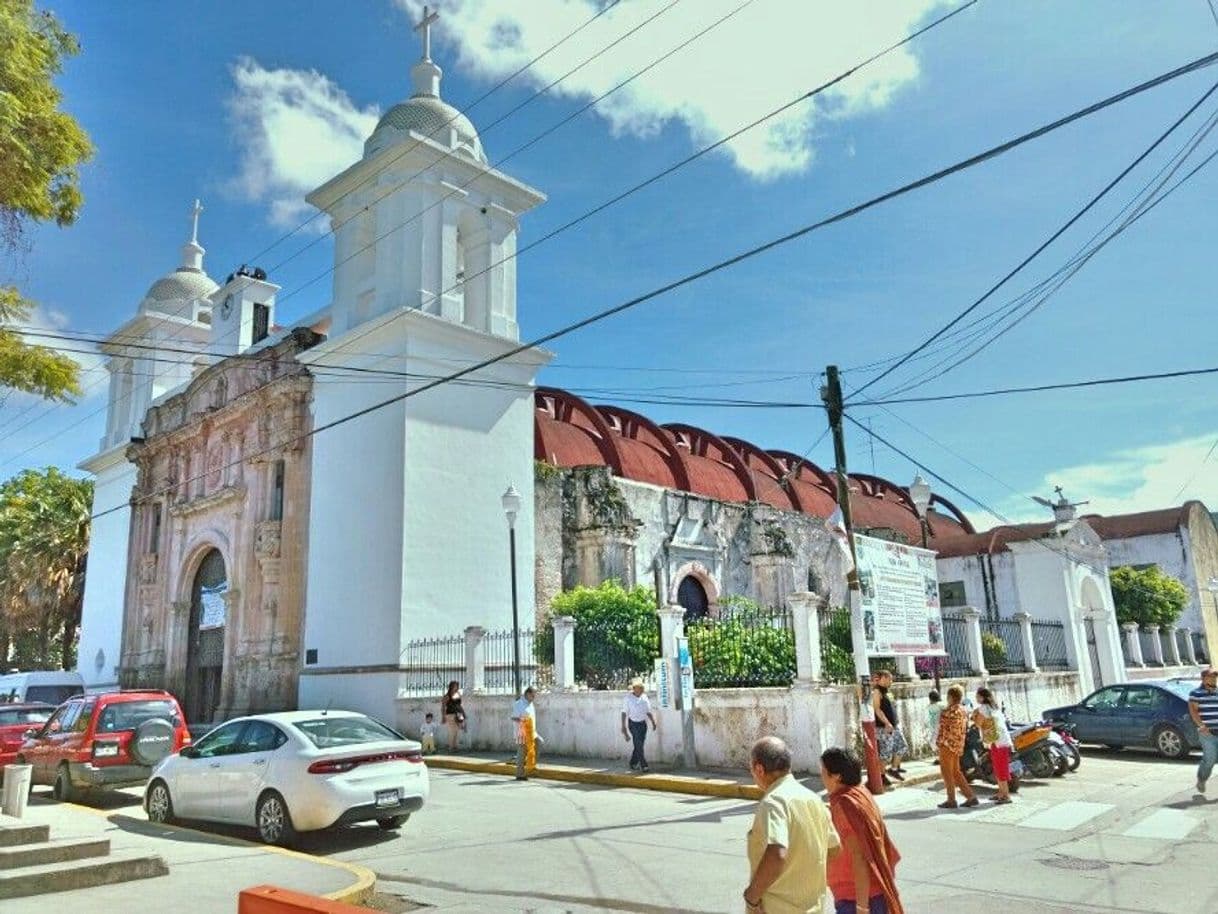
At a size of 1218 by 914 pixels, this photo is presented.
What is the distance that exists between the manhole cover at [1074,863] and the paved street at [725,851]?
17 millimetres

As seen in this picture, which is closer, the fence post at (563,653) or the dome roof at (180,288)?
the fence post at (563,653)

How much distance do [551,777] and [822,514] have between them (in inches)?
929

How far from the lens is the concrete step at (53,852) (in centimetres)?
713

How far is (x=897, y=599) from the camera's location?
1547 cm

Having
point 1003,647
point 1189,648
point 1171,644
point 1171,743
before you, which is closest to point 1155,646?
point 1171,644

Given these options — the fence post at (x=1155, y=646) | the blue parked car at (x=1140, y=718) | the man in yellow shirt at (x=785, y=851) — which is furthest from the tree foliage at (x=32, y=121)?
the fence post at (x=1155, y=646)

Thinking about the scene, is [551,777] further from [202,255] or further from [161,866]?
[202,255]

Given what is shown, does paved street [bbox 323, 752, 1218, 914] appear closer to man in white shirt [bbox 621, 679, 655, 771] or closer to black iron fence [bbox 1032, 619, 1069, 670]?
man in white shirt [bbox 621, 679, 655, 771]

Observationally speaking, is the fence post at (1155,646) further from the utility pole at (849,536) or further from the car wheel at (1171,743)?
the utility pole at (849,536)

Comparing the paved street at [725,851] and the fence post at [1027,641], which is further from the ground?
the fence post at [1027,641]

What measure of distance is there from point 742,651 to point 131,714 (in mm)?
9679

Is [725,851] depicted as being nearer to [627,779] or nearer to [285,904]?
[627,779]

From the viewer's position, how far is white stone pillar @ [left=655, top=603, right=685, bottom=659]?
47.8ft

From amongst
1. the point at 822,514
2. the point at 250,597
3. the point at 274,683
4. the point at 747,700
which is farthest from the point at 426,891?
the point at 822,514
